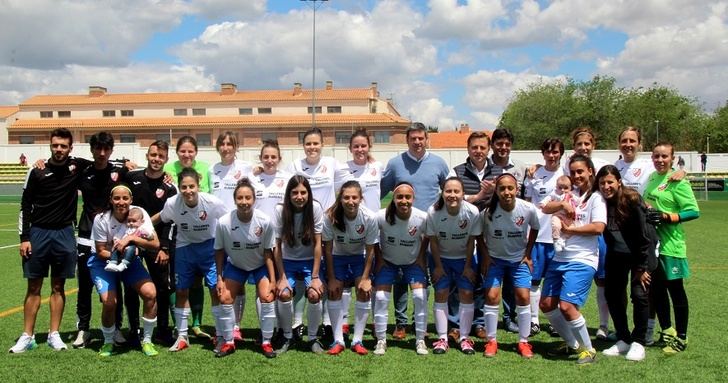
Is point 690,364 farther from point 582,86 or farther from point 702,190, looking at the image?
point 582,86

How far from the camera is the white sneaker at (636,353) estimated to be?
502cm

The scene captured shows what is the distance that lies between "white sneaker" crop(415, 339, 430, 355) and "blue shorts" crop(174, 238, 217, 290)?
6.11 feet

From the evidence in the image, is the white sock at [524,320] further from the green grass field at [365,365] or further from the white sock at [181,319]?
the white sock at [181,319]

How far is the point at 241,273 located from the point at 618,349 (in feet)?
10.9

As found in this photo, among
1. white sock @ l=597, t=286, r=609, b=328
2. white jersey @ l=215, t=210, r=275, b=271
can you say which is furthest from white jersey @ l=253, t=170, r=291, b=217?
white sock @ l=597, t=286, r=609, b=328

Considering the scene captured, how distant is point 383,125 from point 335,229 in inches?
1893

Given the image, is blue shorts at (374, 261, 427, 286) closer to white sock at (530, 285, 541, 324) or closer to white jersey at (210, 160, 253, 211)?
white sock at (530, 285, 541, 324)

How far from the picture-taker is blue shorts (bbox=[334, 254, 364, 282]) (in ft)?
18.2

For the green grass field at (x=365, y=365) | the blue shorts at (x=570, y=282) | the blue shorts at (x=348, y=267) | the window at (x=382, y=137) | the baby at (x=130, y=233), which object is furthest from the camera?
the window at (x=382, y=137)

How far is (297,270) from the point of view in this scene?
18.1ft

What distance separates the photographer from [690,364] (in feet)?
16.0

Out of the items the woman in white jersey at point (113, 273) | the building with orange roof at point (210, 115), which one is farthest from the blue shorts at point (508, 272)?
the building with orange roof at point (210, 115)

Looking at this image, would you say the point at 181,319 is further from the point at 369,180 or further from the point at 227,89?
the point at 227,89

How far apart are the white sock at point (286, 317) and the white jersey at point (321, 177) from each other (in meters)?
1.14
